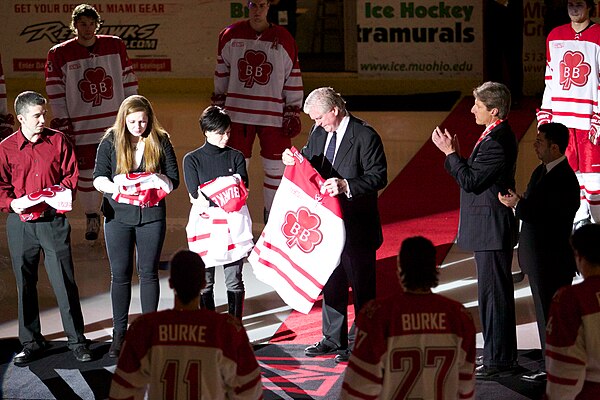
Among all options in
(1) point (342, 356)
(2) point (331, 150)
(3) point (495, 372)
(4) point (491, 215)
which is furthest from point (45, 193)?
(3) point (495, 372)

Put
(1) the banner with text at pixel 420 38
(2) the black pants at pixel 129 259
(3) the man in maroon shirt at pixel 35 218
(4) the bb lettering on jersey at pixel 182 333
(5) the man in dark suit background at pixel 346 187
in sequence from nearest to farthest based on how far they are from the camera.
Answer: (4) the bb lettering on jersey at pixel 182 333
(5) the man in dark suit background at pixel 346 187
(3) the man in maroon shirt at pixel 35 218
(2) the black pants at pixel 129 259
(1) the banner with text at pixel 420 38

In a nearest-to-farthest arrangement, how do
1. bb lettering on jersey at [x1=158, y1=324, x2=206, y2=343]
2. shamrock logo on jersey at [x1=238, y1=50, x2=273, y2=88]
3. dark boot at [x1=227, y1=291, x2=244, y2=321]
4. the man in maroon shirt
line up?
1. bb lettering on jersey at [x1=158, y1=324, x2=206, y2=343]
2. the man in maroon shirt
3. dark boot at [x1=227, y1=291, x2=244, y2=321]
4. shamrock logo on jersey at [x1=238, y1=50, x2=273, y2=88]

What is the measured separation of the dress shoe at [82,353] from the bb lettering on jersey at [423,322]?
10.6 feet

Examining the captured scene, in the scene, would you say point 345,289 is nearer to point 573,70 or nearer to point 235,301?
point 235,301

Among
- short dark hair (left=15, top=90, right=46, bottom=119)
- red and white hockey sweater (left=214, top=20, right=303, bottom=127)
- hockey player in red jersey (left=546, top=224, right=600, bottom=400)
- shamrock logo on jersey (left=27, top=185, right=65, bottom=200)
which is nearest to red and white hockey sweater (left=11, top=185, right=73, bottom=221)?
shamrock logo on jersey (left=27, top=185, right=65, bottom=200)

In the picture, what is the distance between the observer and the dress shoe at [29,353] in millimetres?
6926

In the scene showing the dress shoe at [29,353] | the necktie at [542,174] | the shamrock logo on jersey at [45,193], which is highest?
the necktie at [542,174]

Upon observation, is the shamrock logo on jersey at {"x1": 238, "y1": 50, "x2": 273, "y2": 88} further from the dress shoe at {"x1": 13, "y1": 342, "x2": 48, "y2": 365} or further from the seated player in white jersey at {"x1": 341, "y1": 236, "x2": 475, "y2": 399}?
the seated player in white jersey at {"x1": 341, "y1": 236, "x2": 475, "y2": 399}

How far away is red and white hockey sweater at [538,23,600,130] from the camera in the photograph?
8328mm

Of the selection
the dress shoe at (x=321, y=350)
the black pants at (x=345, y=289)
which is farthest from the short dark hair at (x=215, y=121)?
the dress shoe at (x=321, y=350)

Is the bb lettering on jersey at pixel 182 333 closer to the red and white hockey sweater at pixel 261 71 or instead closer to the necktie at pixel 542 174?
the necktie at pixel 542 174

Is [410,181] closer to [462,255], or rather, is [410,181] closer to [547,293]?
[462,255]

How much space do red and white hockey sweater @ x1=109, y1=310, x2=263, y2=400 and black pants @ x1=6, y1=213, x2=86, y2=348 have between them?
2.79 metres

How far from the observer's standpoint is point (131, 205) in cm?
681
